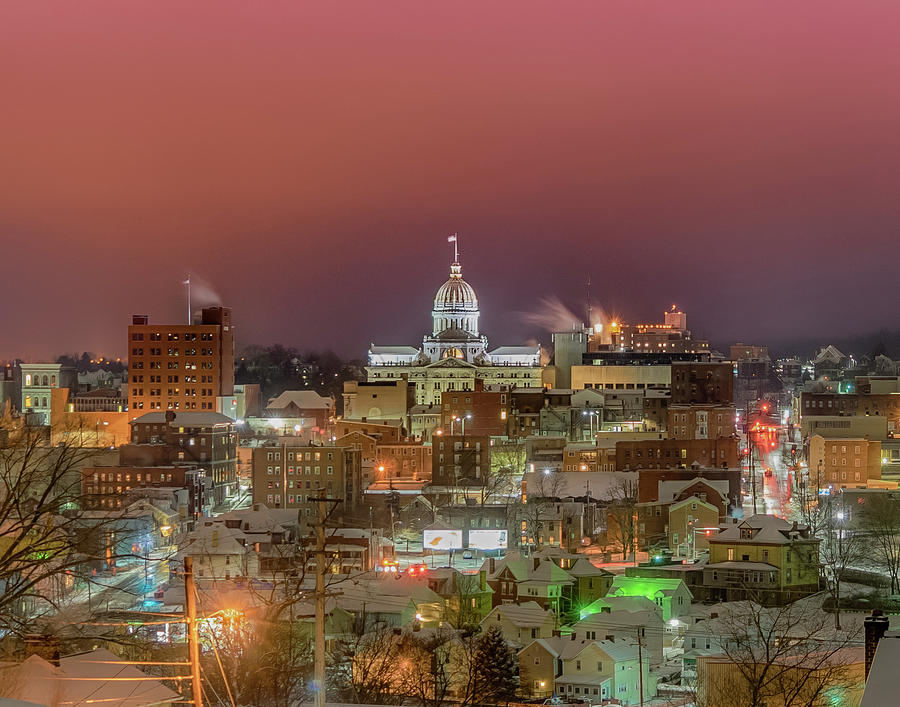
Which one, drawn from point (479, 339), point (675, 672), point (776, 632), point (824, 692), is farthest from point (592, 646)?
point (479, 339)

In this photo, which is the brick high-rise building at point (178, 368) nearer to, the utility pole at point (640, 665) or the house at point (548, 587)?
the house at point (548, 587)

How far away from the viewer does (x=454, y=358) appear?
83688 millimetres

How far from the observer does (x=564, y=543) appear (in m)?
40.4

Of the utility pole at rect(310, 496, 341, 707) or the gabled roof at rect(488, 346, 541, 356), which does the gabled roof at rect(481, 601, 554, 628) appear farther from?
the gabled roof at rect(488, 346, 541, 356)

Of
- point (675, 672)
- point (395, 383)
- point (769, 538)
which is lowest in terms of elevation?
point (675, 672)

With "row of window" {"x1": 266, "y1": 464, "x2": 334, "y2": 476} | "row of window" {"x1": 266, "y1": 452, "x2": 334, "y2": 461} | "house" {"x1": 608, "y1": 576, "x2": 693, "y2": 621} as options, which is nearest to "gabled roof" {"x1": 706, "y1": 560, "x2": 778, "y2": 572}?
"house" {"x1": 608, "y1": 576, "x2": 693, "y2": 621}

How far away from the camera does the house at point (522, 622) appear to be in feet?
91.9

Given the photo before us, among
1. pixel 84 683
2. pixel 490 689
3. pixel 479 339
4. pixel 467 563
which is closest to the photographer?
pixel 84 683

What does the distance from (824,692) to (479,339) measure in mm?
75265

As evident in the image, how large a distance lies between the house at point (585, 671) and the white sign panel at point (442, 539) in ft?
41.0

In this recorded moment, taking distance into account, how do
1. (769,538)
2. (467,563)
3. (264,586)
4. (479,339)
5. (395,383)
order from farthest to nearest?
(479,339) < (395,383) < (467,563) < (769,538) < (264,586)

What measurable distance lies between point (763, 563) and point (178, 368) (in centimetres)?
4042

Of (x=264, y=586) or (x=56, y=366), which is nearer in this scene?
(x=264, y=586)

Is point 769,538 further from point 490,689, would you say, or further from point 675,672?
point 490,689
